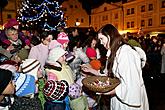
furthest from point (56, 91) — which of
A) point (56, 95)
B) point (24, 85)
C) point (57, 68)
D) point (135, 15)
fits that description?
point (135, 15)

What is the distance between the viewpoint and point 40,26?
2708 cm

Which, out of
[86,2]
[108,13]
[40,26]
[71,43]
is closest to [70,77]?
[71,43]

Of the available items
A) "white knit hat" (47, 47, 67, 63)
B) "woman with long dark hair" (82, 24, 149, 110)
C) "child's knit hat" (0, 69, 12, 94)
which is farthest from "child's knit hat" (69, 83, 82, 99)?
"child's knit hat" (0, 69, 12, 94)

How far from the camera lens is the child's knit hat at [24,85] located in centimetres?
386

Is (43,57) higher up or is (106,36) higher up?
(106,36)

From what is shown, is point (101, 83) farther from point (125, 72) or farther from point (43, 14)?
point (43, 14)

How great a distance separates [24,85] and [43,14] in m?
23.5

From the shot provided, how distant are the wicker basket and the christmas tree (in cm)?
2219

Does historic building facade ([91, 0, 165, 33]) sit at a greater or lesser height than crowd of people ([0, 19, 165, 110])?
greater

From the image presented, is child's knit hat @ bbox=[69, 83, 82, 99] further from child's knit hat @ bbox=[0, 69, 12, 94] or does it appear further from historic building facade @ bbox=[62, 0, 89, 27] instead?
historic building facade @ bbox=[62, 0, 89, 27]

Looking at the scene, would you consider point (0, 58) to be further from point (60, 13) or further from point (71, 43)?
point (60, 13)

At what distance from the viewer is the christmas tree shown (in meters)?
26.6

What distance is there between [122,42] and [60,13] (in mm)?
23616

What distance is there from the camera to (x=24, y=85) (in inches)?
154
